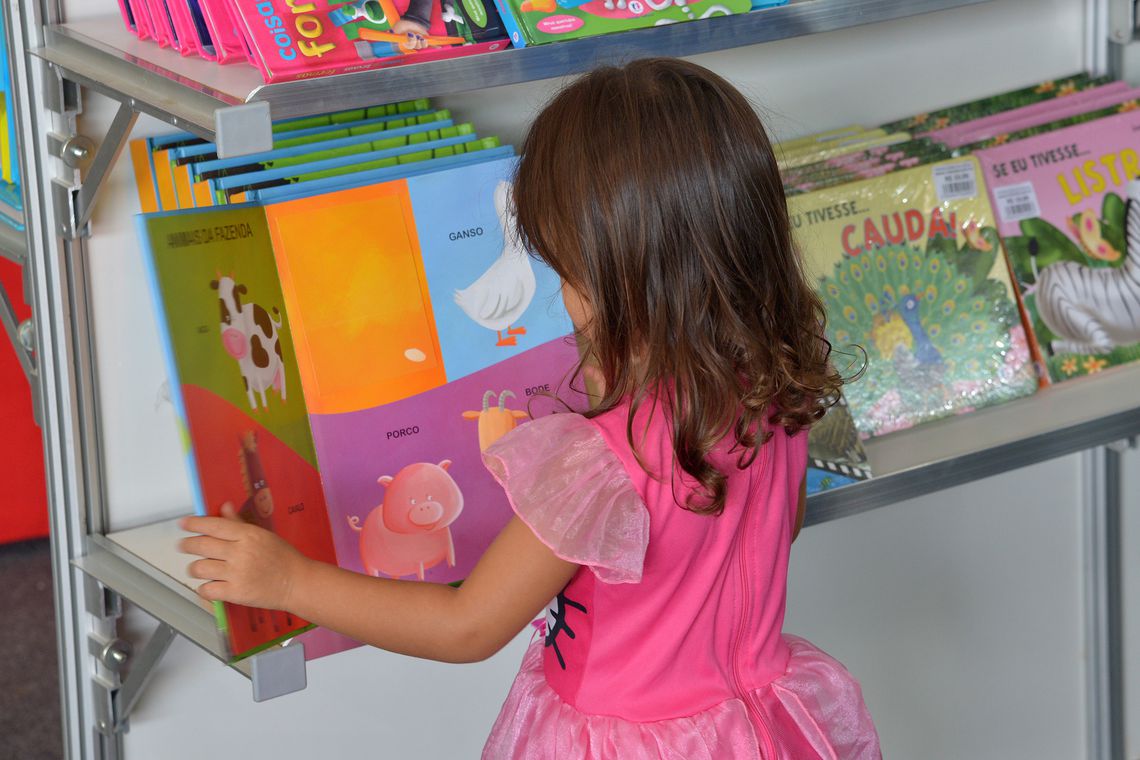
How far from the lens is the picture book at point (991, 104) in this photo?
170cm

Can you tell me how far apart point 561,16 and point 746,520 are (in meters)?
0.49

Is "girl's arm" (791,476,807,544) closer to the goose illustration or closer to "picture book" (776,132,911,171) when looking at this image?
the goose illustration

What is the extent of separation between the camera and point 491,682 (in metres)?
1.63

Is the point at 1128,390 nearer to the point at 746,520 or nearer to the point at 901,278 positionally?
the point at 901,278

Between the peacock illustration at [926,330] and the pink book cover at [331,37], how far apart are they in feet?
2.15

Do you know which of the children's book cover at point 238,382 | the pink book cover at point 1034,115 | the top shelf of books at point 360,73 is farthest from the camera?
the pink book cover at point 1034,115

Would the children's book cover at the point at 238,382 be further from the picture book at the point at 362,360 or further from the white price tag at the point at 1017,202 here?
the white price tag at the point at 1017,202

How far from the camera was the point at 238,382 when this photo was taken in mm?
1113

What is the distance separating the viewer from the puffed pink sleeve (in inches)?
39.0

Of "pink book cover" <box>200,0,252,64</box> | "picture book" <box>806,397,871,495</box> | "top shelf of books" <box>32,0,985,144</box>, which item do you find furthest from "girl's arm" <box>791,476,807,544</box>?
"pink book cover" <box>200,0,252,64</box>

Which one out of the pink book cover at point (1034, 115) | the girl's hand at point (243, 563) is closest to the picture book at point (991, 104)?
the pink book cover at point (1034, 115)

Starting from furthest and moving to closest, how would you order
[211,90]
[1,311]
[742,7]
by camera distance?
[1,311] < [742,7] < [211,90]

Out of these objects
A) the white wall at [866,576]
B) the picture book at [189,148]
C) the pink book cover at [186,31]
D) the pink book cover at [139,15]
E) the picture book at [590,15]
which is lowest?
the white wall at [866,576]

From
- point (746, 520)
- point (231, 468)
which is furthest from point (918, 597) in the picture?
point (231, 468)
